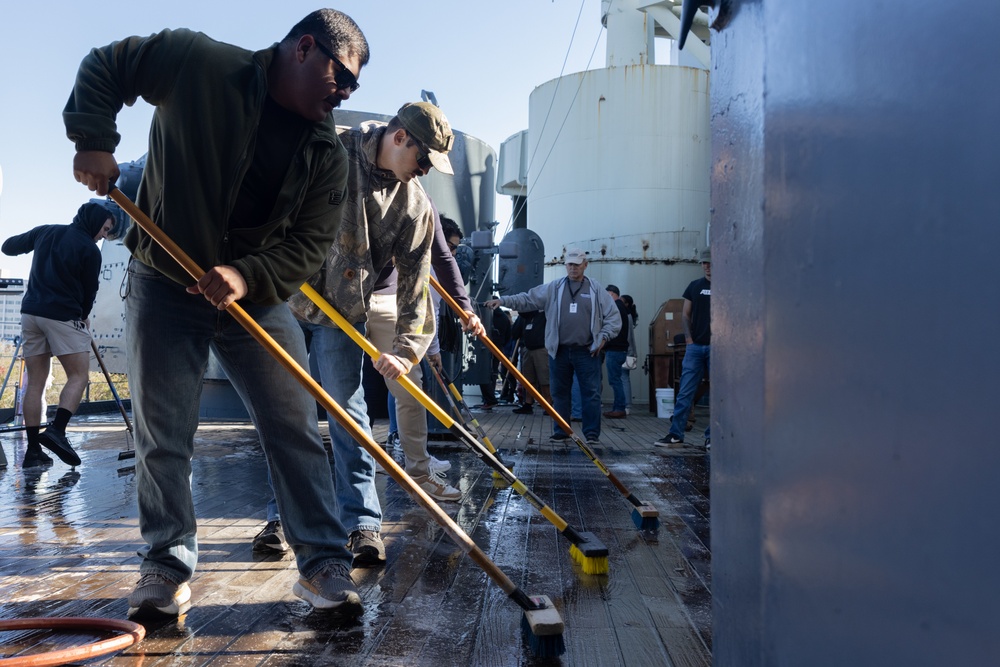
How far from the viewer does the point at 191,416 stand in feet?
7.54

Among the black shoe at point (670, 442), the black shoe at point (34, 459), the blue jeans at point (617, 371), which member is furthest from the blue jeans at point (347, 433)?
the blue jeans at point (617, 371)

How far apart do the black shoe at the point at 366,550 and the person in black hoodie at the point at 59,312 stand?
3188 millimetres

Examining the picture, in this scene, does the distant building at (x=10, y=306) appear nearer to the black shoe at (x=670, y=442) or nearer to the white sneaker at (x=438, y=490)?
the white sneaker at (x=438, y=490)

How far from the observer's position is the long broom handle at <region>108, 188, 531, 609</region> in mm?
2098

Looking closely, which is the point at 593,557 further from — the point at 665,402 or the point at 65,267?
the point at 665,402

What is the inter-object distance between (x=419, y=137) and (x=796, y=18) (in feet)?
6.55

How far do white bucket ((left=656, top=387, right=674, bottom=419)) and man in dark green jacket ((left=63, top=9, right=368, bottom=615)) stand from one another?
27.7ft

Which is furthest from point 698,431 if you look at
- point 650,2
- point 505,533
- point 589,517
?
point 650,2

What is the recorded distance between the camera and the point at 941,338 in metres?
0.81

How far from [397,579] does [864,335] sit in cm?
207

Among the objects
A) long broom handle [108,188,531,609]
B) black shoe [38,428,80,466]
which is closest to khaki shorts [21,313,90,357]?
black shoe [38,428,80,466]

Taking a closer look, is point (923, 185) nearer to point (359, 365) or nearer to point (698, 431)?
point (359, 365)

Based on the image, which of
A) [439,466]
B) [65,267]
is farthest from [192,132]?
[65,267]

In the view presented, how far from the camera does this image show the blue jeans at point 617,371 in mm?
10328
